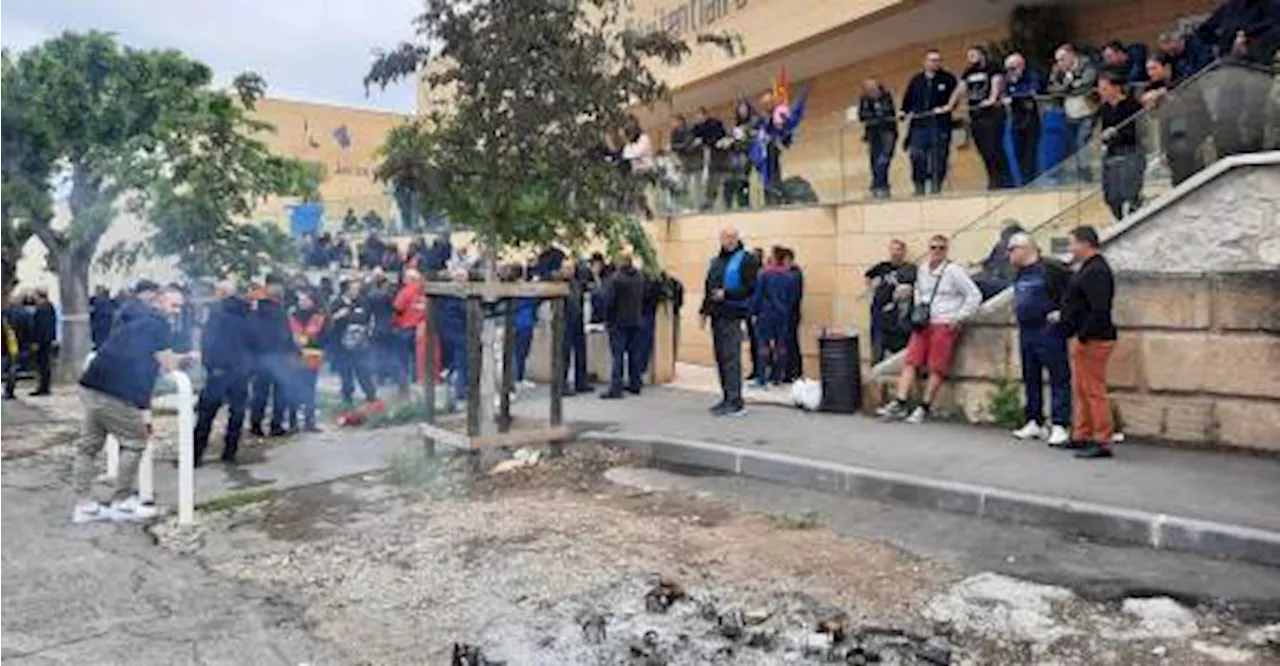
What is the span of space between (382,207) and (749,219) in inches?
329

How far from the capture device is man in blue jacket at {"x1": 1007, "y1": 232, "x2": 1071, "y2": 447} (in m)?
9.45

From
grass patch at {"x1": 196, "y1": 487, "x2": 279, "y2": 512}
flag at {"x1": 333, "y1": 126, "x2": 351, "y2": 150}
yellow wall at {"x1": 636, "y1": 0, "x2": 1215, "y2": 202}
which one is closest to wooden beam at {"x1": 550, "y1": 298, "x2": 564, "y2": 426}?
grass patch at {"x1": 196, "y1": 487, "x2": 279, "y2": 512}

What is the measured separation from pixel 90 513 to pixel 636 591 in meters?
4.82

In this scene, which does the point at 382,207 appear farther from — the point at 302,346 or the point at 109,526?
the point at 109,526

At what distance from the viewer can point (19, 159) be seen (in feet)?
64.1

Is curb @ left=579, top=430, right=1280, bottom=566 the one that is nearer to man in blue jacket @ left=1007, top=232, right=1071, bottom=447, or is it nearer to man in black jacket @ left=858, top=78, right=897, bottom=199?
man in blue jacket @ left=1007, top=232, right=1071, bottom=447

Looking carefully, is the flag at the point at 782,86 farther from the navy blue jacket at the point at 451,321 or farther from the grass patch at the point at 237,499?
the grass patch at the point at 237,499

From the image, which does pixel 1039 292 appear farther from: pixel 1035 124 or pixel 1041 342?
pixel 1035 124

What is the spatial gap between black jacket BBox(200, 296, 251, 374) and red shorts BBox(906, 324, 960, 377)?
20.7 feet

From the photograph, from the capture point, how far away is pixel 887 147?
47.2 ft

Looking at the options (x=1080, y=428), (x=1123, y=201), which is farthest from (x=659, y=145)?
(x=1080, y=428)

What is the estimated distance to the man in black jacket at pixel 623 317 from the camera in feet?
43.4

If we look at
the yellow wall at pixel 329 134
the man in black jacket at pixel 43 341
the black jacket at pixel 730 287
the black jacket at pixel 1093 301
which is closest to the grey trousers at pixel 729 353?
the black jacket at pixel 730 287

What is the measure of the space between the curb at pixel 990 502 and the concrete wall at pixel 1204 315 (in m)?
2.46
